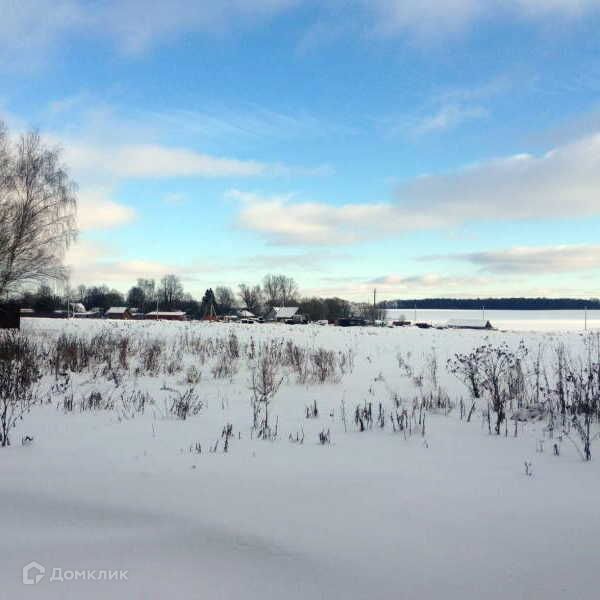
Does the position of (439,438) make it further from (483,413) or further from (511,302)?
(511,302)

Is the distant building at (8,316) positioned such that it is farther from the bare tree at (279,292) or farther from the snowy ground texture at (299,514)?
the bare tree at (279,292)

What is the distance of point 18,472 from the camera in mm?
3375

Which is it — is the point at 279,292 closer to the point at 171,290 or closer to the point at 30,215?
the point at 171,290

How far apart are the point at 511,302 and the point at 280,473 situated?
492ft

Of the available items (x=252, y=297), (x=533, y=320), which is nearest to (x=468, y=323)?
(x=533, y=320)

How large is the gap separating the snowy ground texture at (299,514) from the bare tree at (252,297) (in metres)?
109

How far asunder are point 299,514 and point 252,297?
11244 cm

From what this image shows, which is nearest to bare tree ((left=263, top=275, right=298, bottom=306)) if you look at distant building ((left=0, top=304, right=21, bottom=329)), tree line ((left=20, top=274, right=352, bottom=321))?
tree line ((left=20, top=274, right=352, bottom=321))

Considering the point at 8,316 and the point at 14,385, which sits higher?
the point at 8,316

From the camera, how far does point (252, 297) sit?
375 feet

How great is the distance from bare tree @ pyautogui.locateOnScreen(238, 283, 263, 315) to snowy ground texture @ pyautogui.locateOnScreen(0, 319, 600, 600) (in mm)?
108954

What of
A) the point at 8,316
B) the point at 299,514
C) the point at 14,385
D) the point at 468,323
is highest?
the point at 8,316

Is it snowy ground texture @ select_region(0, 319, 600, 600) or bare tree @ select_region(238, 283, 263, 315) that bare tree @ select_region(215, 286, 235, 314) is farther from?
snowy ground texture @ select_region(0, 319, 600, 600)

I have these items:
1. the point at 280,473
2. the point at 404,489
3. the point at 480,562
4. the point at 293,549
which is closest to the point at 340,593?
the point at 293,549
